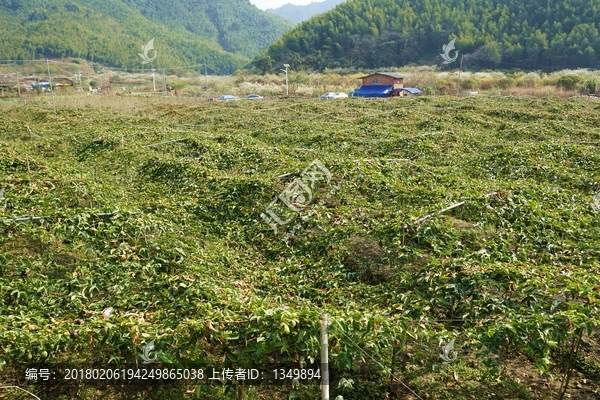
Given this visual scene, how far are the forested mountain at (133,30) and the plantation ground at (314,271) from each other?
80.9 m

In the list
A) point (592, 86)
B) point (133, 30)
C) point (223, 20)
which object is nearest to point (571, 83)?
point (592, 86)

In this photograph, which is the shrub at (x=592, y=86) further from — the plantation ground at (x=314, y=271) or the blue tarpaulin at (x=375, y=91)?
the plantation ground at (x=314, y=271)

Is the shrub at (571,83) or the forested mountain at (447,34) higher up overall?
the forested mountain at (447,34)

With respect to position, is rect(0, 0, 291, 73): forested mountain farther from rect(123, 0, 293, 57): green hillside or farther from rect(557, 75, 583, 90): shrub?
rect(557, 75, 583, 90): shrub

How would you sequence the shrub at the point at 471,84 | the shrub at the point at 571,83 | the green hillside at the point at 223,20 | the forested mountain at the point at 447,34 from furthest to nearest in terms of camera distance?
the green hillside at the point at 223,20 < the forested mountain at the point at 447,34 < the shrub at the point at 471,84 < the shrub at the point at 571,83

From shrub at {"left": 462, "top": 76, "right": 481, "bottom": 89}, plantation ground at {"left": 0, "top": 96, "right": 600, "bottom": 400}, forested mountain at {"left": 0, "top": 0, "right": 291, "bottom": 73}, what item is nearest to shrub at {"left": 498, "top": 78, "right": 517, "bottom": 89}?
shrub at {"left": 462, "top": 76, "right": 481, "bottom": 89}

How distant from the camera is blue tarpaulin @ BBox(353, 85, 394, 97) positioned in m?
35.3

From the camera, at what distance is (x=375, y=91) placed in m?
36.2

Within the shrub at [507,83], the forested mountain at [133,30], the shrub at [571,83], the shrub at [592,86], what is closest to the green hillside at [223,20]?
the forested mountain at [133,30]

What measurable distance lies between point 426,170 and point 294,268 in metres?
4.41

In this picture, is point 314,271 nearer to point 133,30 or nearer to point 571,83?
point 571,83

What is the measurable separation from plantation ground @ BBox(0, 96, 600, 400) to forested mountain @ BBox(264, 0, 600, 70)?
5598 cm

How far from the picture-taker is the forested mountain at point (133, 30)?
268 feet

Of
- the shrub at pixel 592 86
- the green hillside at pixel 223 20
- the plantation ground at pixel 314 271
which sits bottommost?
the plantation ground at pixel 314 271
